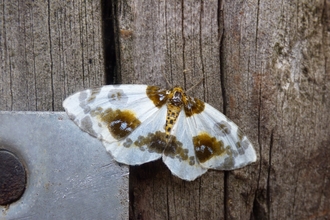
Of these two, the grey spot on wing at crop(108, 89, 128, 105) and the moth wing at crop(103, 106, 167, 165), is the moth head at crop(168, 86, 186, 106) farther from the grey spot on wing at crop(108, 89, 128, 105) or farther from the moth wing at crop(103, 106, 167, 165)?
the grey spot on wing at crop(108, 89, 128, 105)

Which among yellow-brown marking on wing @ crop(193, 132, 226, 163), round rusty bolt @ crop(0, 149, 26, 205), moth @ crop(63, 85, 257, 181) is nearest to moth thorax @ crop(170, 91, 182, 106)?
moth @ crop(63, 85, 257, 181)

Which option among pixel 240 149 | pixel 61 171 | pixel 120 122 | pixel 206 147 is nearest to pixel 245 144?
pixel 240 149

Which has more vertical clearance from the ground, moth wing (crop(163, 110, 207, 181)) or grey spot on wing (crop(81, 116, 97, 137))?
grey spot on wing (crop(81, 116, 97, 137))

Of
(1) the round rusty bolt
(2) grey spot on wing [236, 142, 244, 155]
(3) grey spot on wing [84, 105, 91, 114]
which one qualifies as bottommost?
(1) the round rusty bolt

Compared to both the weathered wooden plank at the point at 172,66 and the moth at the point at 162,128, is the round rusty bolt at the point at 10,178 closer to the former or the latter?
the moth at the point at 162,128

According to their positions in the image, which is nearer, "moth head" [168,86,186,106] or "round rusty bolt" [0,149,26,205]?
"round rusty bolt" [0,149,26,205]

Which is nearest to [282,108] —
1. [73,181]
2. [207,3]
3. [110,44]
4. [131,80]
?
[207,3]
